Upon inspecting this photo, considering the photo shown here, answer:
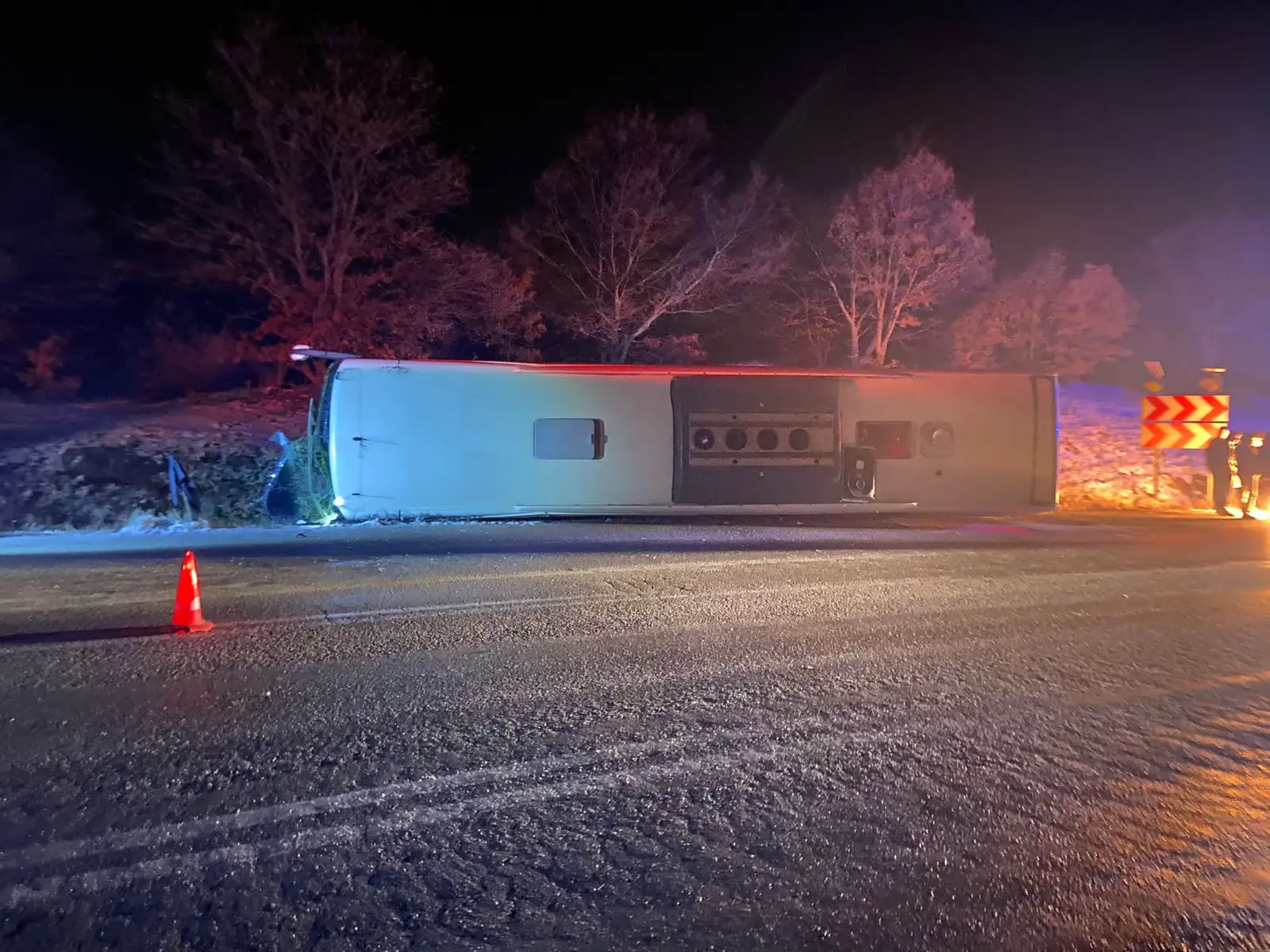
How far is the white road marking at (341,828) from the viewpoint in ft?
11.2

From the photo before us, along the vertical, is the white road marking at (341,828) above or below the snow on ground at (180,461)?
below

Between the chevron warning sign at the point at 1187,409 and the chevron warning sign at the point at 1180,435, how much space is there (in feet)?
0.22

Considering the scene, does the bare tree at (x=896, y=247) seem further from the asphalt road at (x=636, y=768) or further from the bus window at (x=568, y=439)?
the asphalt road at (x=636, y=768)

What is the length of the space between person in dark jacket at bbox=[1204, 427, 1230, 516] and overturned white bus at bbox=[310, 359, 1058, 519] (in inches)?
125

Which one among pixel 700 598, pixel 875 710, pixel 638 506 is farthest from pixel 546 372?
pixel 875 710

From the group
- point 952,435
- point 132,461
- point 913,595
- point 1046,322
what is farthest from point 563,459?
point 1046,322

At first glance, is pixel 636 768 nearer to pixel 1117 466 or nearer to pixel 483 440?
pixel 483 440

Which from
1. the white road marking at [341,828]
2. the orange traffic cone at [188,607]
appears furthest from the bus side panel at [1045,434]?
the orange traffic cone at [188,607]

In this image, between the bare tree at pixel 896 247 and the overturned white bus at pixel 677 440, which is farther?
the bare tree at pixel 896 247

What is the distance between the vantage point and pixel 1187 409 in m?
14.6

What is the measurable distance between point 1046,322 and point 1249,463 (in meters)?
19.3

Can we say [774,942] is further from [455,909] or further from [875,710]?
[875,710]


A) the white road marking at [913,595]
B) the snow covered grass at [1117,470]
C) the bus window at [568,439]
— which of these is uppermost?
Result: the bus window at [568,439]

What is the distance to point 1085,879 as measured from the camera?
3.53 meters
